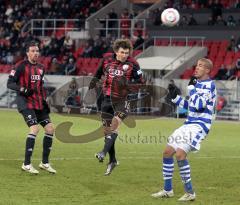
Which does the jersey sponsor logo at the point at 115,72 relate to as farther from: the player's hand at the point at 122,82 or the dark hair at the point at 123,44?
the dark hair at the point at 123,44

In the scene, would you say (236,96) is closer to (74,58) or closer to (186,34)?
(186,34)

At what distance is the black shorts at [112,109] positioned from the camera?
12625mm

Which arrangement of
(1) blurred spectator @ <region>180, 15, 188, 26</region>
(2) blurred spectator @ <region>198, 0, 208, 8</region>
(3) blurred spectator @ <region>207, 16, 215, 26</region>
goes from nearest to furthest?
1. (3) blurred spectator @ <region>207, 16, 215, 26</region>
2. (1) blurred spectator @ <region>180, 15, 188, 26</region>
3. (2) blurred spectator @ <region>198, 0, 208, 8</region>

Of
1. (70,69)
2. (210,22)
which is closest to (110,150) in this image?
(70,69)

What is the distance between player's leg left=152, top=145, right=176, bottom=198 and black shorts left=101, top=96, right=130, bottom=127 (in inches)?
120

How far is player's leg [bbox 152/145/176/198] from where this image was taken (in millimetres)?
9586

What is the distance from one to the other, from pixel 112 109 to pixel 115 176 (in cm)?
148

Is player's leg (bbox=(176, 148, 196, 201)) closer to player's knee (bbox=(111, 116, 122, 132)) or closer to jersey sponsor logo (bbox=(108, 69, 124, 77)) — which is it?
player's knee (bbox=(111, 116, 122, 132))

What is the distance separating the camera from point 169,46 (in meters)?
37.3

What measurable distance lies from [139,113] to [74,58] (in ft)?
23.7

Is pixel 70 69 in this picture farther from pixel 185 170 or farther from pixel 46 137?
pixel 185 170

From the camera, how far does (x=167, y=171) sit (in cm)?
961

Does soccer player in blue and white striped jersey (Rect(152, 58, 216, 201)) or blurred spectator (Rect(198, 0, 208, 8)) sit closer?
soccer player in blue and white striped jersey (Rect(152, 58, 216, 201))

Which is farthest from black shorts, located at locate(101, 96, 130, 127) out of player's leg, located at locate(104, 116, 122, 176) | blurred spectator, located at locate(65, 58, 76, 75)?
blurred spectator, located at locate(65, 58, 76, 75)
